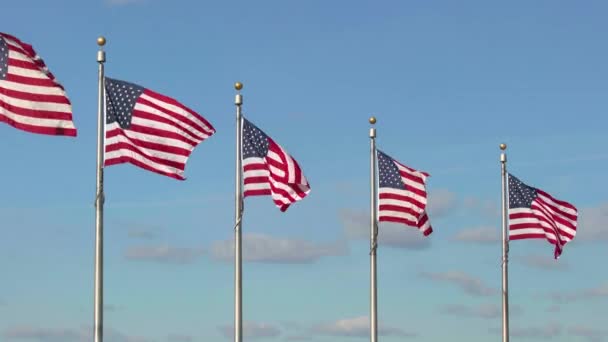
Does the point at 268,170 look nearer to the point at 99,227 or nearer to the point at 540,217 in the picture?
the point at 99,227

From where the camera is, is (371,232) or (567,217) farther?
(567,217)

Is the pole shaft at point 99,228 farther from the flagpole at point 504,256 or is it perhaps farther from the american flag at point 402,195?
the flagpole at point 504,256

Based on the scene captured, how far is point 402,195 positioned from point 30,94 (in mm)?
21939

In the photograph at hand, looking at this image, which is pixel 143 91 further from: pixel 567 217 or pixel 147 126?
pixel 567 217

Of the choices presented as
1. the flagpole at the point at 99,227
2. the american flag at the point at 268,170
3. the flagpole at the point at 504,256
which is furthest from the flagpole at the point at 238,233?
the flagpole at the point at 504,256

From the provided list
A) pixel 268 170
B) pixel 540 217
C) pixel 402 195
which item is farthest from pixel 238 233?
pixel 540 217

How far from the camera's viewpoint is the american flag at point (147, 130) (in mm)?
47844

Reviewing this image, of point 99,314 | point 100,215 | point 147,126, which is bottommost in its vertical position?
point 99,314

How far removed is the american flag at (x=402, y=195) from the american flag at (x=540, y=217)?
28.9 feet

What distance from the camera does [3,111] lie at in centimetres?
4462

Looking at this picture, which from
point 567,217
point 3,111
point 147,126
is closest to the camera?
point 3,111

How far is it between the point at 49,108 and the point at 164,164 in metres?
4.80

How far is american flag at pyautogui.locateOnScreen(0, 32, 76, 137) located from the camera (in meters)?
44.7

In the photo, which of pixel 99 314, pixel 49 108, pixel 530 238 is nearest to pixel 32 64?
pixel 49 108
